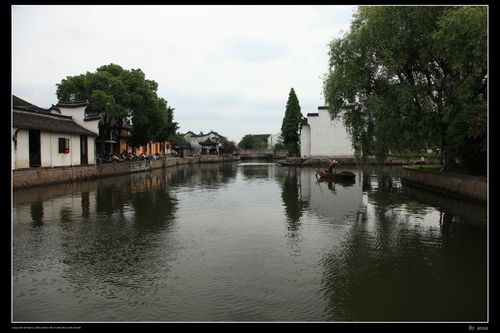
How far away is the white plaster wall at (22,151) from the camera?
79.8 ft

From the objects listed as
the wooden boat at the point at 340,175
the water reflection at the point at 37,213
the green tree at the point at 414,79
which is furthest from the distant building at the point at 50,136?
the wooden boat at the point at 340,175

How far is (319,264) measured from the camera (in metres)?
9.10

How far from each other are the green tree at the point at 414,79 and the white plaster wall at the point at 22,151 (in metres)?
19.9

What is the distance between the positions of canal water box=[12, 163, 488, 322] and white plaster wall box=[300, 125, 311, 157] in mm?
49434

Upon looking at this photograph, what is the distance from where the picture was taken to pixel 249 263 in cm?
922

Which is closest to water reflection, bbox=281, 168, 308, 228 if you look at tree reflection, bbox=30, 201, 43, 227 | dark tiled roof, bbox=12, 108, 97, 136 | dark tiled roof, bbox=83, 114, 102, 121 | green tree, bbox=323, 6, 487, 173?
green tree, bbox=323, 6, 487, 173

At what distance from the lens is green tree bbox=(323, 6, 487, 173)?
15930mm

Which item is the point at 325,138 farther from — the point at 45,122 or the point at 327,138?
the point at 45,122

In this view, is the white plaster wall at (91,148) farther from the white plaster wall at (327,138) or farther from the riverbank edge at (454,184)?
the white plaster wall at (327,138)

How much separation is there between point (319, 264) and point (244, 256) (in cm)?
194

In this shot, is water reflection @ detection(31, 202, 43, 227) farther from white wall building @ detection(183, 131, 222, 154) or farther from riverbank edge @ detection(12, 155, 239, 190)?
white wall building @ detection(183, 131, 222, 154)

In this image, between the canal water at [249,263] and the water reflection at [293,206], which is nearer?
the canal water at [249,263]

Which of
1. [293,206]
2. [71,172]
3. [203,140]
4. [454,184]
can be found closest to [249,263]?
[293,206]
